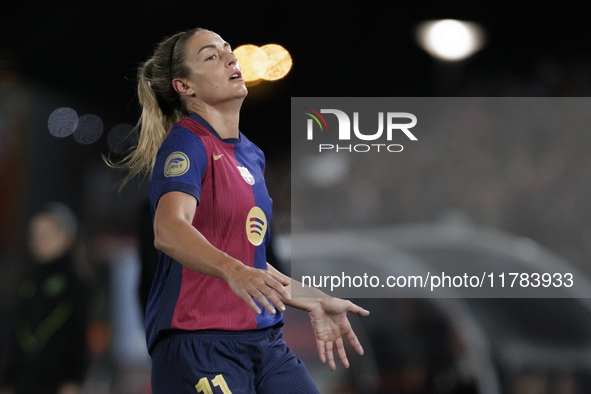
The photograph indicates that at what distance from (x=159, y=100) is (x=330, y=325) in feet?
2.99

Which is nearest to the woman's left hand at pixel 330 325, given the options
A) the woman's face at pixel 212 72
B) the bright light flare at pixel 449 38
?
the woman's face at pixel 212 72

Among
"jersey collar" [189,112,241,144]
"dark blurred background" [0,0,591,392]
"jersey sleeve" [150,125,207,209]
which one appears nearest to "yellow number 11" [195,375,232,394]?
"jersey sleeve" [150,125,207,209]

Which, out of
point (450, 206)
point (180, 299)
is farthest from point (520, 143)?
point (180, 299)

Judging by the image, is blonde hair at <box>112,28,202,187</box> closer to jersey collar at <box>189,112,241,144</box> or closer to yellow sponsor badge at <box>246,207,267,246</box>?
jersey collar at <box>189,112,241,144</box>

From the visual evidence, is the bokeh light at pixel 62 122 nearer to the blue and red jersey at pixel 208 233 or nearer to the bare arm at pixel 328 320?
the blue and red jersey at pixel 208 233

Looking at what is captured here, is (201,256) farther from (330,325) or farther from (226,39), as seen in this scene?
(226,39)

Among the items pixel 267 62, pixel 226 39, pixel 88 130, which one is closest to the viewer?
pixel 226 39

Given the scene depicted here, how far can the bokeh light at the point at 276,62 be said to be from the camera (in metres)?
4.20

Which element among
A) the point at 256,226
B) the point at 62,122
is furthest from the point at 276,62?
the point at 256,226

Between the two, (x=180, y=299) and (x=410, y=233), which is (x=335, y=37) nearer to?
(x=410, y=233)

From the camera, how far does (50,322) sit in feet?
12.8

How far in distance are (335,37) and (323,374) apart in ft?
7.27

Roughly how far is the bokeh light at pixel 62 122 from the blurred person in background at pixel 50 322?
69 centimetres

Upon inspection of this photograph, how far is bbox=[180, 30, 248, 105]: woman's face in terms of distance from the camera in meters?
1.86
